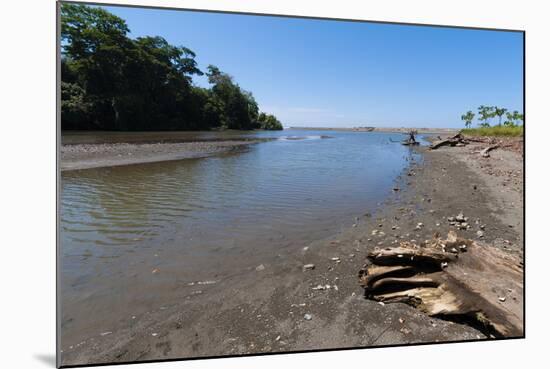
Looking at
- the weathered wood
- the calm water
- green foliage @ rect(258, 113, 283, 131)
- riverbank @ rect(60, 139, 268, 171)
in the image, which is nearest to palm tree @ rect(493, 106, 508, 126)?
the weathered wood

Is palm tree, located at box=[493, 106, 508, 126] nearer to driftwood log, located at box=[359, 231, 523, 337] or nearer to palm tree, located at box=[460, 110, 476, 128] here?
palm tree, located at box=[460, 110, 476, 128]

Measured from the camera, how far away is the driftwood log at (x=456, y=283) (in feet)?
7.06

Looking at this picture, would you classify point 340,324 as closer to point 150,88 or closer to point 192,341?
point 192,341

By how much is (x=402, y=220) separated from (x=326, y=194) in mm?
2014

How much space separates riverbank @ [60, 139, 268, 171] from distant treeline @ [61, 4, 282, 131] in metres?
0.84

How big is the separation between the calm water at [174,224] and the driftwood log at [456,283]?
1269 millimetres

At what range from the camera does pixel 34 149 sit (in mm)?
2098

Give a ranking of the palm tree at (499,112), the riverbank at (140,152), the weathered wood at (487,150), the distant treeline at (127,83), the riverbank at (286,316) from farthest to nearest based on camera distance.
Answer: the weathered wood at (487,150) < the riverbank at (140,152) < the palm tree at (499,112) < the distant treeline at (127,83) < the riverbank at (286,316)

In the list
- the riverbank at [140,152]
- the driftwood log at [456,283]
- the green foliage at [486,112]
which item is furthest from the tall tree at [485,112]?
the riverbank at [140,152]

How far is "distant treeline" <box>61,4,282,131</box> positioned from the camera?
2.44 meters

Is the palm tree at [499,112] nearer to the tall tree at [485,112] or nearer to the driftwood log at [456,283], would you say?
the tall tree at [485,112]

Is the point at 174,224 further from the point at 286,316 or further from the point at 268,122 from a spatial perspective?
the point at 286,316

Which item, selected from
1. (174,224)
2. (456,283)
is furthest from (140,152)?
(456,283)
